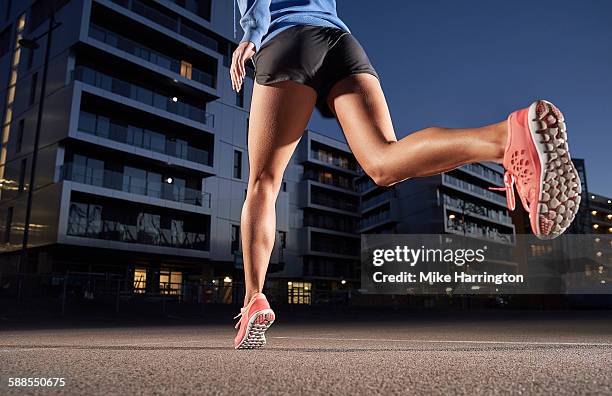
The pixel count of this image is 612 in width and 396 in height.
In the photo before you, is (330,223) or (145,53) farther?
(330,223)

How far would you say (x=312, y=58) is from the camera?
2.73 meters

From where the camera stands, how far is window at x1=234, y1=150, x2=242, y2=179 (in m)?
34.4

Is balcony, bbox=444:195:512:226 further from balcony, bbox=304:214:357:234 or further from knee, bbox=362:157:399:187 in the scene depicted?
knee, bbox=362:157:399:187

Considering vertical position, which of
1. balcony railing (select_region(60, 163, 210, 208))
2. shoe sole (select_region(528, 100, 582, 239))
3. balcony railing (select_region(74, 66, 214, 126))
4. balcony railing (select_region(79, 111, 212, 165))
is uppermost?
balcony railing (select_region(74, 66, 214, 126))

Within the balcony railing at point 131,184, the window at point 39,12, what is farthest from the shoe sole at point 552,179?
the window at point 39,12

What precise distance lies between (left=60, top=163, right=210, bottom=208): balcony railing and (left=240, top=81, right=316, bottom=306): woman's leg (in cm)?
2398

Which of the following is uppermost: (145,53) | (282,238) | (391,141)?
(145,53)

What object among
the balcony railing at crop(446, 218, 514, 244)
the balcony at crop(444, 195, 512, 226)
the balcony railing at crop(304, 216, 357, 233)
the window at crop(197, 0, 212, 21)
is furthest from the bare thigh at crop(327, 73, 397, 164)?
the balcony railing at crop(446, 218, 514, 244)

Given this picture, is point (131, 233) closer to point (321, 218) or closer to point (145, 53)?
point (145, 53)

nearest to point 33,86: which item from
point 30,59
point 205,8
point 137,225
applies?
point 30,59

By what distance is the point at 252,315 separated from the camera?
8.97 ft

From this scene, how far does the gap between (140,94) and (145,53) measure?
2.39 metres

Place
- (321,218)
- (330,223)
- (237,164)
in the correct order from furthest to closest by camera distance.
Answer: (330,223) → (321,218) → (237,164)

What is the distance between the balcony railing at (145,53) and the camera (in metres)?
26.5
